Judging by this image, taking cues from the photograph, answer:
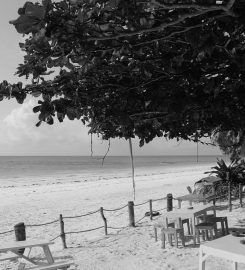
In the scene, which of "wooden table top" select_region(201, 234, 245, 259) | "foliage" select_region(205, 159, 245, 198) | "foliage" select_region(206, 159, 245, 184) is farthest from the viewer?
"foliage" select_region(206, 159, 245, 184)

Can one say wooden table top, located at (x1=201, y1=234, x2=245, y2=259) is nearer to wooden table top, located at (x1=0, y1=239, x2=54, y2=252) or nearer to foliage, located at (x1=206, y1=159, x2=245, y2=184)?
wooden table top, located at (x1=0, y1=239, x2=54, y2=252)

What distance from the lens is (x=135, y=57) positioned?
11.7 ft

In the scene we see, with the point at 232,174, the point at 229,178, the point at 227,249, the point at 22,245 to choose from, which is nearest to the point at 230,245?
the point at 227,249

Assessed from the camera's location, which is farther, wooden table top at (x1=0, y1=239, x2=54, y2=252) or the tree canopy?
wooden table top at (x1=0, y1=239, x2=54, y2=252)

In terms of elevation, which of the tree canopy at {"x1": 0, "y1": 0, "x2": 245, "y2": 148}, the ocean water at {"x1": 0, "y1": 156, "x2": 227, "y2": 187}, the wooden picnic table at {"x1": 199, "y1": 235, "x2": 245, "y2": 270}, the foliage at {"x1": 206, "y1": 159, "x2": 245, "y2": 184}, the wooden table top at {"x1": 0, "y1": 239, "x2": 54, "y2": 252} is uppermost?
the tree canopy at {"x1": 0, "y1": 0, "x2": 245, "y2": 148}

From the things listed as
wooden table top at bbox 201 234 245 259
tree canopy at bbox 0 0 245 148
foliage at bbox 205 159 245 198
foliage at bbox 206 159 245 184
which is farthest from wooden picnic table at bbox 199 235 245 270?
foliage at bbox 206 159 245 184

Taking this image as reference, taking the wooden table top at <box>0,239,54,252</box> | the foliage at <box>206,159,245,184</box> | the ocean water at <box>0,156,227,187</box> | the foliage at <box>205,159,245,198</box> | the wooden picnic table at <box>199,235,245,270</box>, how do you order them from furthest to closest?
the ocean water at <box>0,156,227,187</box>
the foliage at <box>206,159,245,184</box>
the foliage at <box>205,159,245,198</box>
the wooden table top at <box>0,239,54,252</box>
the wooden picnic table at <box>199,235,245,270</box>

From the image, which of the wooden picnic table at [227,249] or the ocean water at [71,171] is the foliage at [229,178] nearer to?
the ocean water at [71,171]

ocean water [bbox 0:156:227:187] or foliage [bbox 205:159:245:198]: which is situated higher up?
foliage [bbox 205:159:245:198]

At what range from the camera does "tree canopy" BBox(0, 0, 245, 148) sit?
260 cm

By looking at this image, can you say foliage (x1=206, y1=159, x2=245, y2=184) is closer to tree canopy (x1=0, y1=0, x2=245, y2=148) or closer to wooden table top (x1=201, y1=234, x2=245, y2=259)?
wooden table top (x1=201, y1=234, x2=245, y2=259)

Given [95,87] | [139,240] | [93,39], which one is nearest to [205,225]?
[139,240]

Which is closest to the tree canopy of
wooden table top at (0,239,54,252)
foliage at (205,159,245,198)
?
wooden table top at (0,239,54,252)

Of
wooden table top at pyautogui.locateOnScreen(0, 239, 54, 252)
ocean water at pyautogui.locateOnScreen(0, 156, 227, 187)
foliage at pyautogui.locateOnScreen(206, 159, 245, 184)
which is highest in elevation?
foliage at pyautogui.locateOnScreen(206, 159, 245, 184)
